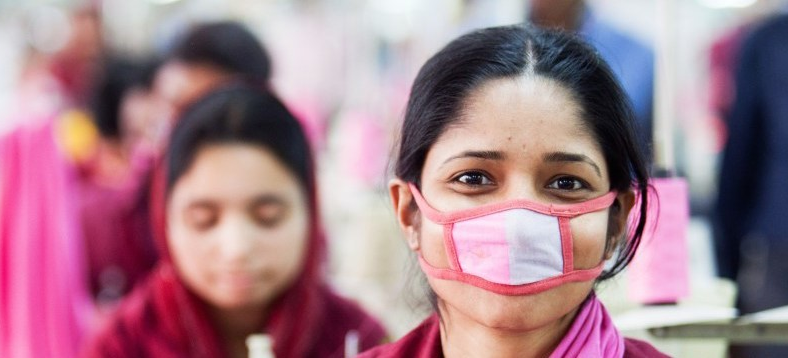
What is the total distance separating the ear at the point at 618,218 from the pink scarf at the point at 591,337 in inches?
3.1

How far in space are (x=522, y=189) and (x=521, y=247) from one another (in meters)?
0.08

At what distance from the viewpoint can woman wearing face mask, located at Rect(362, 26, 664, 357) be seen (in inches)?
55.2

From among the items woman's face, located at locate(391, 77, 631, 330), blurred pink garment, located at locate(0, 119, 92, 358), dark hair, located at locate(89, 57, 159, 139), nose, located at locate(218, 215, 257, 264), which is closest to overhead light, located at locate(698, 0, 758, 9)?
dark hair, located at locate(89, 57, 159, 139)

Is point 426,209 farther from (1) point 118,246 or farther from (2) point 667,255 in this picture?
(1) point 118,246

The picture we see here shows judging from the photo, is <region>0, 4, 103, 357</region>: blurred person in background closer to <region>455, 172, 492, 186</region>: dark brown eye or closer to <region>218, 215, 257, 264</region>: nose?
<region>218, 215, 257, 264</region>: nose

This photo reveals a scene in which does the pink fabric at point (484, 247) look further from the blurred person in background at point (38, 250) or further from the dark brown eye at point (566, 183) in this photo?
the blurred person in background at point (38, 250)

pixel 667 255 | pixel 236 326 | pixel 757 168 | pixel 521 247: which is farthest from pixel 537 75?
pixel 757 168

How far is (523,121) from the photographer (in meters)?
1.42

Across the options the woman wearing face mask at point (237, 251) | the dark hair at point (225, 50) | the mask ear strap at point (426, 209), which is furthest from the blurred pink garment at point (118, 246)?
the mask ear strap at point (426, 209)

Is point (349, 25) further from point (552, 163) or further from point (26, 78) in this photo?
point (552, 163)

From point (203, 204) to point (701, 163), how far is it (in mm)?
4125

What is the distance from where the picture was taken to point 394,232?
371 centimetres

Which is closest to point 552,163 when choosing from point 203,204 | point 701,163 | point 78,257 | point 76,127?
point 203,204

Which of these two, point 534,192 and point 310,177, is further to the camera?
point 310,177
